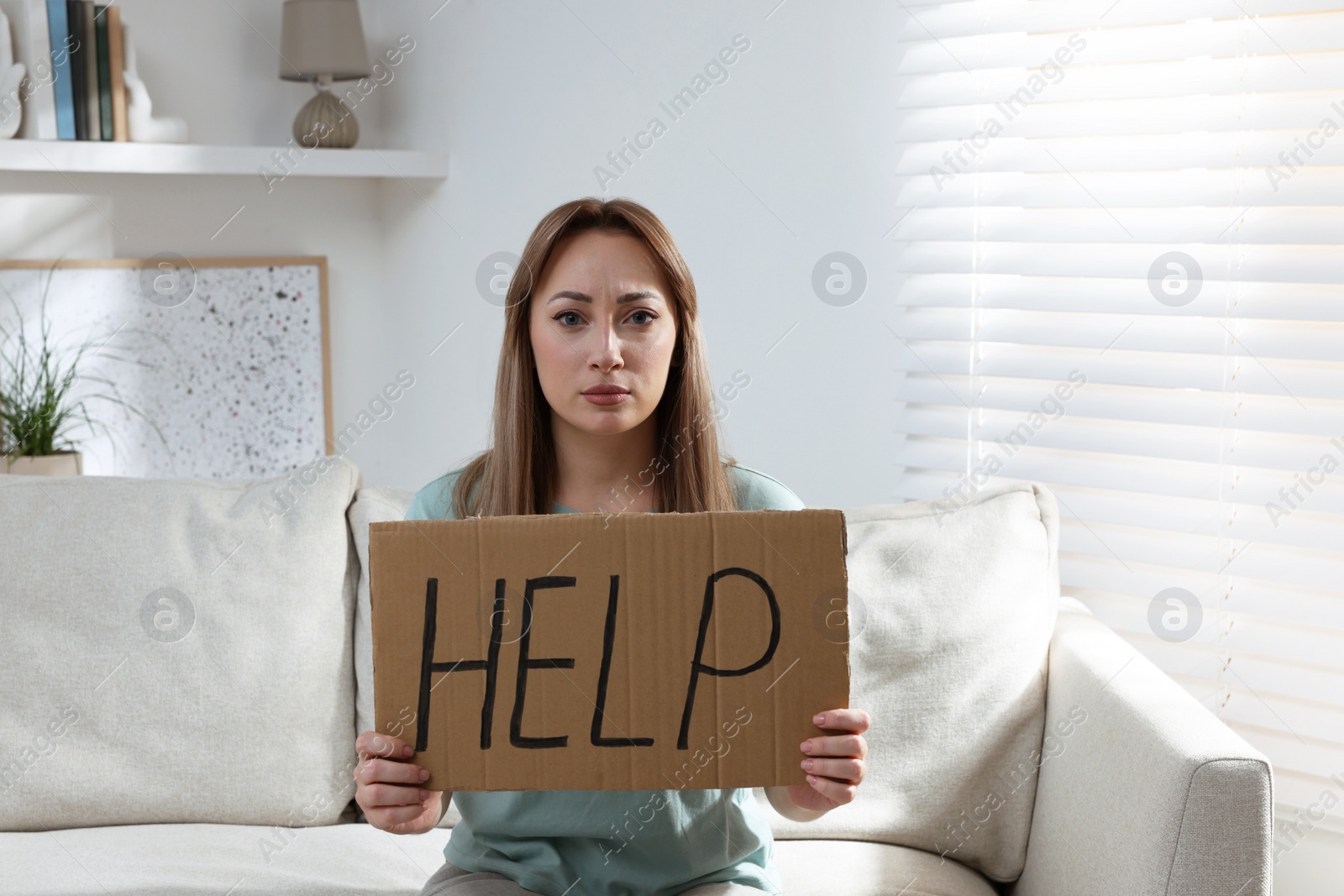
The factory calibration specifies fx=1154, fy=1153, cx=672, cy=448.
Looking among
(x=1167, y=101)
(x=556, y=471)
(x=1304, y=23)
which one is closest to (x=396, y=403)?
(x=556, y=471)

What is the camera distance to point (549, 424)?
4.71ft

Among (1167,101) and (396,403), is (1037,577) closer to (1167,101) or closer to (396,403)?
(1167,101)

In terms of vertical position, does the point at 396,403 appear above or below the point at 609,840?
above

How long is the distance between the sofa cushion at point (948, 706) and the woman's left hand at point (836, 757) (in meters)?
0.54

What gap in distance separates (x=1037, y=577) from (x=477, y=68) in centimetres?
207

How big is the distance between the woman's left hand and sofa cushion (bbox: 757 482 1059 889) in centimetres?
54

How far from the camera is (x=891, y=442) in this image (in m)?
2.22

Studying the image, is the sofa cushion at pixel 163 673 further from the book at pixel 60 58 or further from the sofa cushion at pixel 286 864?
the book at pixel 60 58

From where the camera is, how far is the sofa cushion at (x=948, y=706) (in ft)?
5.31

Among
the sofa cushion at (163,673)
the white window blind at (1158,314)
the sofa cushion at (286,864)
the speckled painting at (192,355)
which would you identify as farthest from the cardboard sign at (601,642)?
the speckled painting at (192,355)

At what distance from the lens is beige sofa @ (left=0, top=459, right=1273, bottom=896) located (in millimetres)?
1577

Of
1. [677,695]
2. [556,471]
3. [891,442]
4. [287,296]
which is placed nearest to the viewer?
[677,695]

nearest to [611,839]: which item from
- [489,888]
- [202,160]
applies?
[489,888]

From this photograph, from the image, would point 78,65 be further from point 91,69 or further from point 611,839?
point 611,839
